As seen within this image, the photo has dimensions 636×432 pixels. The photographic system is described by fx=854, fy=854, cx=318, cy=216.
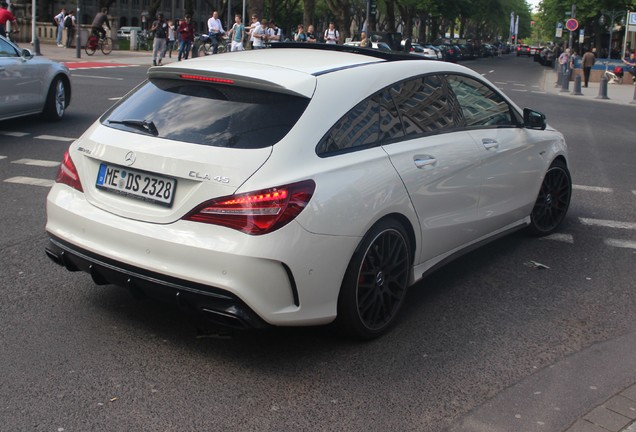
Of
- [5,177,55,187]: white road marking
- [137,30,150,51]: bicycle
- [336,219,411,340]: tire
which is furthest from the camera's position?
[137,30,150,51]: bicycle

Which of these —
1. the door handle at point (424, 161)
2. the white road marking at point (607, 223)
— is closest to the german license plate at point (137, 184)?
the door handle at point (424, 161)

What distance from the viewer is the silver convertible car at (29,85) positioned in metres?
11.8

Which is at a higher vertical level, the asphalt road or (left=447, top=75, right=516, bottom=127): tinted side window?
(left=447, top=75, right=516, bottom=127): tinted side window

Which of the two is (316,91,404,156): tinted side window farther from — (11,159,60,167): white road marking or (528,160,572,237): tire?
(11,159,60,167): white road marking

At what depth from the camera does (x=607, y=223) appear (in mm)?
8188

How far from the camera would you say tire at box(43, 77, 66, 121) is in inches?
522

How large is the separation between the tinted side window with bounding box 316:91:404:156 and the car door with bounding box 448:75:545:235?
3.21ft

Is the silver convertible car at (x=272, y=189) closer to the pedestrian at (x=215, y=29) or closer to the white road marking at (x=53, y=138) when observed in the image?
the white road marking at (x=53, y=138)

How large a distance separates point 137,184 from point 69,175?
0.60 m

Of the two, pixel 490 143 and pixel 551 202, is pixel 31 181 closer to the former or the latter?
pixel 490 143

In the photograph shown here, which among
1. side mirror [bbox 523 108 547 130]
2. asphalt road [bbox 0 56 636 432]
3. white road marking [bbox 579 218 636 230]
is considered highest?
side mirror [bbox 523 108 547 130]

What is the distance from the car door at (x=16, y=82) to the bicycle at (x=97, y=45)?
23.7m

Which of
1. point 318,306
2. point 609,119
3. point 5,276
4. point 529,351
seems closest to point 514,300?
point 529,351

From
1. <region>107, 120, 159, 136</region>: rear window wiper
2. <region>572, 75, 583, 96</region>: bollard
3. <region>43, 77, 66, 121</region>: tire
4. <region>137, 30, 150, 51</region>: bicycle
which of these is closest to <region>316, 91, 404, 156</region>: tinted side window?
<region>107, 120, 159, 136</region>: rear window wiper
